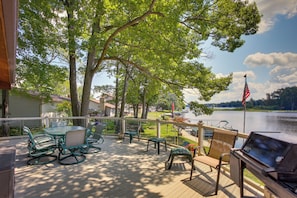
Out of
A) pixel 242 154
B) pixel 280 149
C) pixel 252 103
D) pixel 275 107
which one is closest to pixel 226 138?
pixel 242 154

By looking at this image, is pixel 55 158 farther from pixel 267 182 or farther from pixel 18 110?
pixel 18 110

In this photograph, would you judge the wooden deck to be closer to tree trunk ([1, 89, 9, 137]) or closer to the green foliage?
tree trunk ([1, 89, 9, 137])

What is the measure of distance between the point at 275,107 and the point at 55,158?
11.9m

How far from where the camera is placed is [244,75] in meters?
10.2

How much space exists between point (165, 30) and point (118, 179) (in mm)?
5276

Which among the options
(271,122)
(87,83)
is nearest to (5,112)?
(87,83)

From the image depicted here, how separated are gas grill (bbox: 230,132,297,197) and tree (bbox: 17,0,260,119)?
469 cm

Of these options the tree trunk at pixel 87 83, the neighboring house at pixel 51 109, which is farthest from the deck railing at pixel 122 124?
the neighboring house at pixel 51 109

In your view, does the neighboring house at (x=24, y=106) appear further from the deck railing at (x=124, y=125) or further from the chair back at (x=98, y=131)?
the chair back at (x=98, y=131)

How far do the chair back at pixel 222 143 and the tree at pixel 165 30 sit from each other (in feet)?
13.0

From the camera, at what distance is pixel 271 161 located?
6.49ft

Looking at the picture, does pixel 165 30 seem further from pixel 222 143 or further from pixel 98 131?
pixel 222 143

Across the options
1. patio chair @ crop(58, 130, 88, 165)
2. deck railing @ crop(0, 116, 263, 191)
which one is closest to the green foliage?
deck railing @ crop(0, 116, 263, 191)

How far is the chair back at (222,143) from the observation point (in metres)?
3.50
